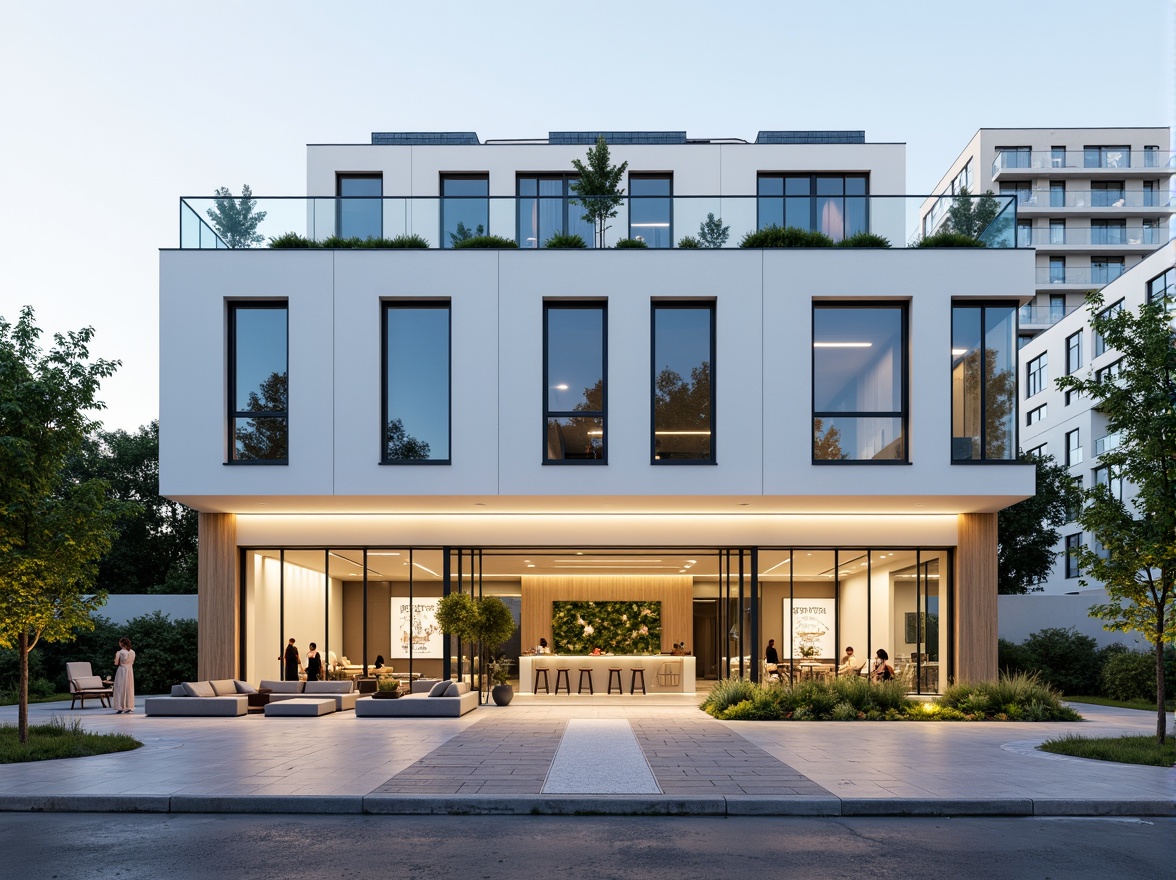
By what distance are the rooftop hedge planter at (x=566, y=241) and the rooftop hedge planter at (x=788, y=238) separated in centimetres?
353

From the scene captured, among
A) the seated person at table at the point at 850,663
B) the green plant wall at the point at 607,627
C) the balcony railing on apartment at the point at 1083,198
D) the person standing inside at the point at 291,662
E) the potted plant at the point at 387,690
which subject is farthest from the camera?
the balcony railing on apartment at the point at 1083,198

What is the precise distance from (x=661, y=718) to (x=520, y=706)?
4.41 meters

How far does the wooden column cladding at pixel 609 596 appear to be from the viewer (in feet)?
92.8

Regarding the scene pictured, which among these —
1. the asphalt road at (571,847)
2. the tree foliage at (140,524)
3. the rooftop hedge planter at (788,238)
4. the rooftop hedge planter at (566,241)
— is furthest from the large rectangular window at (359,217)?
the tree foliage at (140,524)

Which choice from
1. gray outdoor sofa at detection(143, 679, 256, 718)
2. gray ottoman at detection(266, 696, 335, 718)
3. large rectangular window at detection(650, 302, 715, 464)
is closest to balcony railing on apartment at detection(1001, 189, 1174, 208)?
large rectangular window at detection(650, 302, 715, 464)

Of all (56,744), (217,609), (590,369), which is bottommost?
(56,744)

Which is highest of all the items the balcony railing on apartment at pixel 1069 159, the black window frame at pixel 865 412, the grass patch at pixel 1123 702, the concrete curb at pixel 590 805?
the balcony railing on apartment at pixel 1069 159

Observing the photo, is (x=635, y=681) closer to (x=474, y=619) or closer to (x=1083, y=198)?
(x=474, y=619)

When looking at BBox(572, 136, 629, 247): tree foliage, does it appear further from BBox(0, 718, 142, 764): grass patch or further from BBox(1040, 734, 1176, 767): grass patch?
BBox(0, 718, 142, 764): grass patch

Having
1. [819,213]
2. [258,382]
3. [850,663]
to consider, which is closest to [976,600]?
[850,663]

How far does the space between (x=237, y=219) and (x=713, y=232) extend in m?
10.3

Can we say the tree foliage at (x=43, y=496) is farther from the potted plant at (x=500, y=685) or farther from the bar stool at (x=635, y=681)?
the bar stool at (x=635, y=681)

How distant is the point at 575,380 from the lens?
21.2 metres

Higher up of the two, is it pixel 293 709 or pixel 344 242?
pixel 344 242
